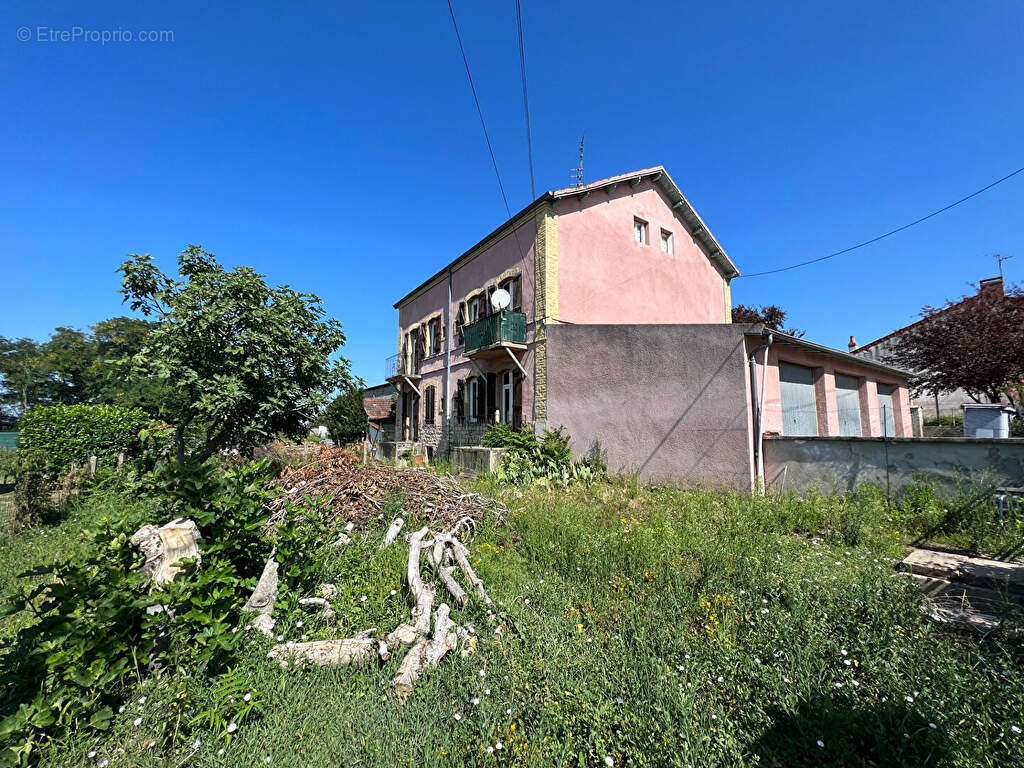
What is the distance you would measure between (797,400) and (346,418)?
2018cm

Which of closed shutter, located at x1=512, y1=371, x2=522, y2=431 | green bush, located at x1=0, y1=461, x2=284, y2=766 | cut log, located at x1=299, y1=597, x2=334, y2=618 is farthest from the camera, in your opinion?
closed shutter, located at x1=512, y1=371, x2=522, y2=431

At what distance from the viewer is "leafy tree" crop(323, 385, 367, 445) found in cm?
2173

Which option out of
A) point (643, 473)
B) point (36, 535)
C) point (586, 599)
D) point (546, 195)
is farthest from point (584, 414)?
point (36, 535)

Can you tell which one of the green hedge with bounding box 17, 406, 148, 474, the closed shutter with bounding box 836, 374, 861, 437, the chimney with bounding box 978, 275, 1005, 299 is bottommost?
the green hedge with bounding box 17, 406, 148, 474

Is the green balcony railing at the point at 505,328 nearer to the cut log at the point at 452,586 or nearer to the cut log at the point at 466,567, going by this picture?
the cut log at the point at 466,567

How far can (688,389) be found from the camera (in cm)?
893

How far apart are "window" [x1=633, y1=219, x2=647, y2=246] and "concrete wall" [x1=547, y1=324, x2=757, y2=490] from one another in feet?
16.2

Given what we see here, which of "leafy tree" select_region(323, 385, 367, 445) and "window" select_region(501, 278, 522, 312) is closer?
"window" select_region(501, 278, 522, 312)

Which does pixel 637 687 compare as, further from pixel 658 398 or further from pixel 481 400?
pixel 481 400

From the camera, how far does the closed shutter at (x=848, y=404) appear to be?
11.0m

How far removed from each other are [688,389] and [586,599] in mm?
6558

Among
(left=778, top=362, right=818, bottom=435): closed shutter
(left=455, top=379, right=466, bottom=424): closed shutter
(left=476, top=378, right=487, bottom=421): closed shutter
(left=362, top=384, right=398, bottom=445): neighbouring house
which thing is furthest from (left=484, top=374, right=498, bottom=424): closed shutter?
(left=362, top=384, right=398, bottom=445): neighbouring house

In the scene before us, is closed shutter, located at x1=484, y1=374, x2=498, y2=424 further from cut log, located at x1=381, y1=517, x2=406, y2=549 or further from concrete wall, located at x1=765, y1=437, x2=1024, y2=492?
cut log, located at x1=381, y1=517, x2=406, y2=549

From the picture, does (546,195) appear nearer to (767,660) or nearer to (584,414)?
(584,414)
